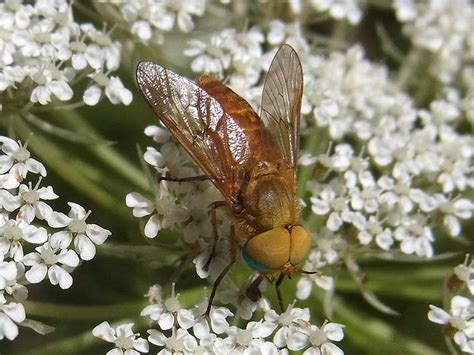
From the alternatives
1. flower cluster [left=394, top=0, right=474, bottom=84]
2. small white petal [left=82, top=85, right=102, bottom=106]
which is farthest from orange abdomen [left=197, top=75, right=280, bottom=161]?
flower cluster [left=394, top=0, right=474, bottom=84]

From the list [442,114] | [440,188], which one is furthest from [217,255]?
[442,114]

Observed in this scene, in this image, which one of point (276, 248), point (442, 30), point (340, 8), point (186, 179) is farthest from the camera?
point (442, 30)

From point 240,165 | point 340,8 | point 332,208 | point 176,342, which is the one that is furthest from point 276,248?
point 340,8

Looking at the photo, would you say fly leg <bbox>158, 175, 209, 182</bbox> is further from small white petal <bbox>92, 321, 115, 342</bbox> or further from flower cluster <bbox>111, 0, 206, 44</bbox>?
flower cluster <bbox>111, 0, 206, 44</bbox>

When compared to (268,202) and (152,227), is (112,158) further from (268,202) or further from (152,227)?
(268,202)

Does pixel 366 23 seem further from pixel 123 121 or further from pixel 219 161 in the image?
pixel 219 161

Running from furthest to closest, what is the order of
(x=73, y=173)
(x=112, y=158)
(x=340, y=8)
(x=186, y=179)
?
(x=340, y=8), (x=112, y=158), (x=73, y=173), (x=186, y=179)

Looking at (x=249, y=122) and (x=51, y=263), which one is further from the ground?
(x=249, y=122)
